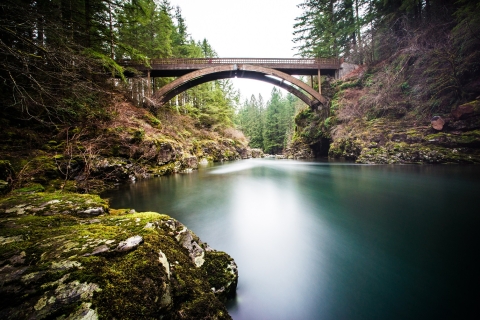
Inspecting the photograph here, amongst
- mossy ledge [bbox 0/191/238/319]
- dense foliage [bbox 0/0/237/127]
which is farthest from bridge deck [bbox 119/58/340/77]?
mossy ledge [bbox 0/191/238/319]

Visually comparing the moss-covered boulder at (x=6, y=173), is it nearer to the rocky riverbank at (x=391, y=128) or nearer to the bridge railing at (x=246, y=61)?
the bridge railing at (x=246, y=61)

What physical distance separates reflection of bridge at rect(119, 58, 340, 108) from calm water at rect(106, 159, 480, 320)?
540 inches

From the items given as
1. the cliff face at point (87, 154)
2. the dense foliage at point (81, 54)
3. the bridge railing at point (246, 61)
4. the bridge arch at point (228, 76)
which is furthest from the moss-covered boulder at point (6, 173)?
the bridge railing at point (246, 61)

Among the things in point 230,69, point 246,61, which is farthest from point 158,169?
point 246,61

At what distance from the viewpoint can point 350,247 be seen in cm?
302

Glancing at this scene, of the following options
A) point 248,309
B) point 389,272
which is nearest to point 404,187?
point 389,272

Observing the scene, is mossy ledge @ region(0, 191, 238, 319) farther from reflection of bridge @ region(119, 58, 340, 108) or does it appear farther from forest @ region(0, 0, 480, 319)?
reflection of bridge @ region(119, 58, 340, 108)

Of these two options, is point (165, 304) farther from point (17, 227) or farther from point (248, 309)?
point (17, 227)

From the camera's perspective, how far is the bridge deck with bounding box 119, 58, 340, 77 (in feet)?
54.4

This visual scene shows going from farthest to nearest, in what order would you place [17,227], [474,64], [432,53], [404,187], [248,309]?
[432,53]
[474,64]
[404,187]
[248,309]
[17,227]

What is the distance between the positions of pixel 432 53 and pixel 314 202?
36.1ft

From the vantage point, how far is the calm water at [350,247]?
193 centimetres

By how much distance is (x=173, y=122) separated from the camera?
1898cm

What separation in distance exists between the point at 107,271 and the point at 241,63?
63.0 feet
